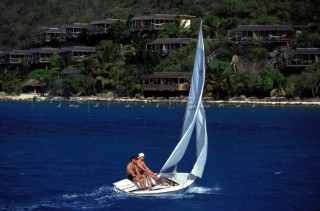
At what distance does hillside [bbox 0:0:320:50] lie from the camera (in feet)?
386

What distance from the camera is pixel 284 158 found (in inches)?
1772

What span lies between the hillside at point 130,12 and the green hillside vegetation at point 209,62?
6.9 inches

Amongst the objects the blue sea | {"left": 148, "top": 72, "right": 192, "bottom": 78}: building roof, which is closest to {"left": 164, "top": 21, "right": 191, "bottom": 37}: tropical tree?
{"left": 148, "top": 72, "right": 192, "bottom": 78}: building roof

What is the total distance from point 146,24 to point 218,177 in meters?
87.5

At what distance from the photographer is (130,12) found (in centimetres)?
14850

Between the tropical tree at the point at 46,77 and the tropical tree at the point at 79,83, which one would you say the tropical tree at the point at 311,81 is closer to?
the tropical tree at the point at 79,83

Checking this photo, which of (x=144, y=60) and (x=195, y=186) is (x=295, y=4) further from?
(x=195, y=186)

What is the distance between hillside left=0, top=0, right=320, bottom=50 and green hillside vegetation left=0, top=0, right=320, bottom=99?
0.57 feet

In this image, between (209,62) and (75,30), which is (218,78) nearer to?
(209,62)

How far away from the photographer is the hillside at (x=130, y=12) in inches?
4633

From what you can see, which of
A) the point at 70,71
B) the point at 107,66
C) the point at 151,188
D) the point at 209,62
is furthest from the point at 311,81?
the point at 151,188

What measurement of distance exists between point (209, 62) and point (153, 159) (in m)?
62.0

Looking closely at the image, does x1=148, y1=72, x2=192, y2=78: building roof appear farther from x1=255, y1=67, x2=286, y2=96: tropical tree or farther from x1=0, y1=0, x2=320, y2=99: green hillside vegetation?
x1=255, y1=67, x2=286, y2=96: tropical tree

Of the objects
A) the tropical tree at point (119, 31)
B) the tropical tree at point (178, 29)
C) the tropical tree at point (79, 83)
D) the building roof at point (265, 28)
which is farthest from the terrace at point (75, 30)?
the building roof at point (265, 28)
